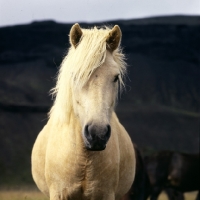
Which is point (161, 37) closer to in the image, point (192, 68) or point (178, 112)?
point (192, 68)

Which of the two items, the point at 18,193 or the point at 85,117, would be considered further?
the point at 18,193

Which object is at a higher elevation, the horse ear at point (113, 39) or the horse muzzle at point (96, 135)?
the horse ear at point (113, 39)

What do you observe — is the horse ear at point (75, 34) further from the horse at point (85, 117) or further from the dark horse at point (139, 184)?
the dark horse at point (139, 184)

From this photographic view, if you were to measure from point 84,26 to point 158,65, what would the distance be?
1041mm

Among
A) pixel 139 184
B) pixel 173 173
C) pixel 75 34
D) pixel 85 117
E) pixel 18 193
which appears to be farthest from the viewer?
pixel 173 173

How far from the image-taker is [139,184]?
631 cm

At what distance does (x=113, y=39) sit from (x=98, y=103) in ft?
1.71

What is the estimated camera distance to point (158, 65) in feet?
21.9

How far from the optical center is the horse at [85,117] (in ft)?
9.72

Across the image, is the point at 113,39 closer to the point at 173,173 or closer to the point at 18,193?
the point at 18,193

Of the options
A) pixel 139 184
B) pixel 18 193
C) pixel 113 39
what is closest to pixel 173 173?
pixel 139 184

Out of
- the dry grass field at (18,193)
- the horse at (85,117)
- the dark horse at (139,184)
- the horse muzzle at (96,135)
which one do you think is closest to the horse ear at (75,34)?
the horse at (85,117)

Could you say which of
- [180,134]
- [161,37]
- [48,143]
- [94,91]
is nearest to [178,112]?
[180,134]

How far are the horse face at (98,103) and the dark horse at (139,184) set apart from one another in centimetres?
324
